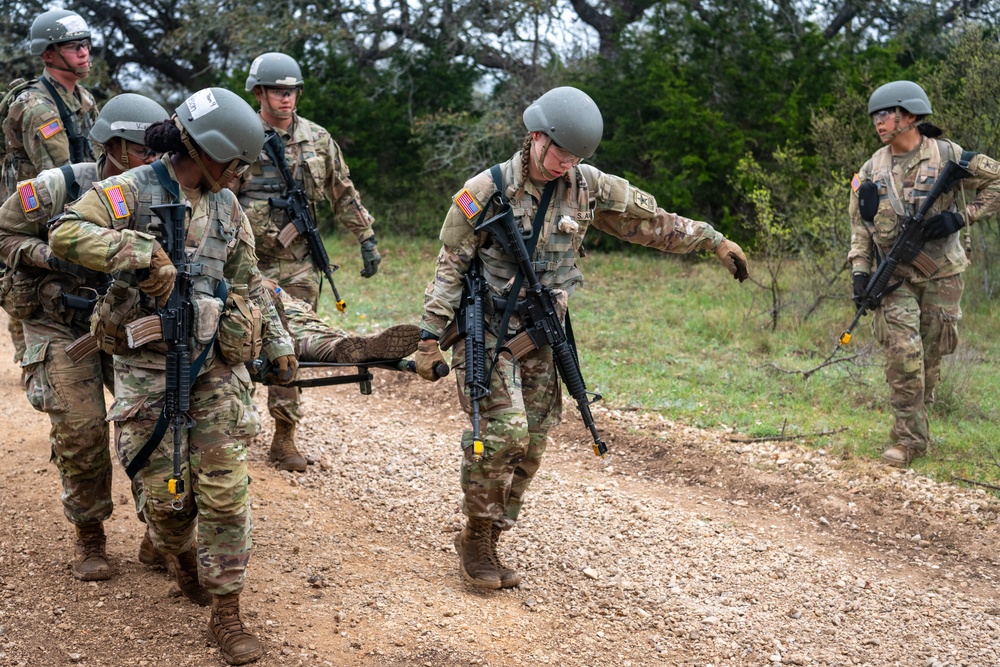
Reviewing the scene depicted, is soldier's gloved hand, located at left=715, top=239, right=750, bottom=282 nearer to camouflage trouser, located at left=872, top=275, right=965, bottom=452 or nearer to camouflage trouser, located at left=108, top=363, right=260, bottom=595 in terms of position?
camouflage trouser, located at left=872, top=275, right=965, bottom=452

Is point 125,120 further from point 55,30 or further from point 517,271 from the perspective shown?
point 517,271

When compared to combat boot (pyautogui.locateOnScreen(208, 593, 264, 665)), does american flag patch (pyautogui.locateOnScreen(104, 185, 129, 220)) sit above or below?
above

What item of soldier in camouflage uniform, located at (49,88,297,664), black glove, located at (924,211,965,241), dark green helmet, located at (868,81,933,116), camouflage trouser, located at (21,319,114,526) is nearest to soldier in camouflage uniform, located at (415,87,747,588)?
soldier in camouflage uniform, located at (49,88,297,664)

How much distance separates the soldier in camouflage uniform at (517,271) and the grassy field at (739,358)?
2842 millimetres

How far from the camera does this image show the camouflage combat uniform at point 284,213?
6.49m

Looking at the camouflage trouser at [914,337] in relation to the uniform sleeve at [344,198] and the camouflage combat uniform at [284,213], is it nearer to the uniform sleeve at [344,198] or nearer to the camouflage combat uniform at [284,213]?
the uniform sleeve at [344,198]

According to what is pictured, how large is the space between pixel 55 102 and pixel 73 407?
231 centimetres

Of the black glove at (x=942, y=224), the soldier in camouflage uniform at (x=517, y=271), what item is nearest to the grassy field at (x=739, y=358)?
the black glove at (x=942, y=224)

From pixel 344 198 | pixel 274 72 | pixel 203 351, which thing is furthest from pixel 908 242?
pixel 203 351

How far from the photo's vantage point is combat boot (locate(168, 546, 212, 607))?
15.1ft

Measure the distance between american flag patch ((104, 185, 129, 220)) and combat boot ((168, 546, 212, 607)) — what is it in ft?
5.18

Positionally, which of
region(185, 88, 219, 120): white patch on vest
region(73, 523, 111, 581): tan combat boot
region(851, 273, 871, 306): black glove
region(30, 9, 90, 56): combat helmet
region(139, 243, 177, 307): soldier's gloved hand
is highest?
region(30, 9, 90, 56): combat helmet

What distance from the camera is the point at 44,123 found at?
19.9ft

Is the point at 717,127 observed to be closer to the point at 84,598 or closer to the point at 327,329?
the point at 327,329
